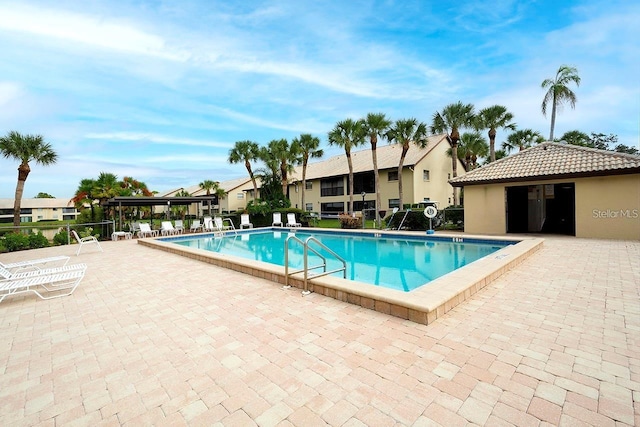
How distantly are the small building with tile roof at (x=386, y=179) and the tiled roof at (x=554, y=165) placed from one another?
30.6 feet

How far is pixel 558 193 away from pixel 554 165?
4860mm

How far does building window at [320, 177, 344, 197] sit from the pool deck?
85.6ft

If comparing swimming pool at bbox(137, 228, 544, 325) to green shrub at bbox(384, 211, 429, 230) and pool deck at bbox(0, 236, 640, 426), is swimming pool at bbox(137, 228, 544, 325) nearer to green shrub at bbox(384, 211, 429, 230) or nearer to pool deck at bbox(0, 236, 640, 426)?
pool deck at bbox(0, 236, 640, 426)

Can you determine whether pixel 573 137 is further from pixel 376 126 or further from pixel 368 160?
pixel 376 126

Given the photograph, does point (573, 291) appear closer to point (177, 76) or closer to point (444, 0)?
point (444, 0)

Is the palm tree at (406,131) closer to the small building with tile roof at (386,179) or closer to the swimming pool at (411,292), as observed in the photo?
the small building with tile roof at (386,179)

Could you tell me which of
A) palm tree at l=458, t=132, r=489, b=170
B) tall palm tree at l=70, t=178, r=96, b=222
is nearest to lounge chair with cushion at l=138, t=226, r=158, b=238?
tall palm tree at l=70, t=178, r=96, b=222

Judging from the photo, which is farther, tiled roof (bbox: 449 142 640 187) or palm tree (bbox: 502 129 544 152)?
palm tree (bbox: 502 129 544 152)

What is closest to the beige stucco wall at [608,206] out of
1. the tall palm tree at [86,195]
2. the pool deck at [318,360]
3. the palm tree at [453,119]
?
the pool deck at [318,360]

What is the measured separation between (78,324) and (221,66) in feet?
43.7

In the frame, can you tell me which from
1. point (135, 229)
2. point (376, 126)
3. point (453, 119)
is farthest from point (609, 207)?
point (135, 229)

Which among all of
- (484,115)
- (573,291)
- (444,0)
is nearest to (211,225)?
(444,0)

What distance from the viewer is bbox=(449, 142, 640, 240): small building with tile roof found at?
11062 millimetres

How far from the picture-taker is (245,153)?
28.2 meters
